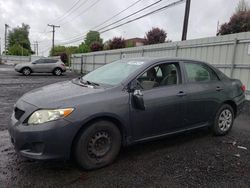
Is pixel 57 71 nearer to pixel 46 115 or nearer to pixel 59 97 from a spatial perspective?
pixel 59 97

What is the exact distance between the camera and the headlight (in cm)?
260

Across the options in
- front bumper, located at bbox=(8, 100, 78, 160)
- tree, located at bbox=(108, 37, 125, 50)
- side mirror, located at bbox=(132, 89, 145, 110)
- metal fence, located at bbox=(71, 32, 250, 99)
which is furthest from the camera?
tree, located at bbox=(108, 37, 125, 50)

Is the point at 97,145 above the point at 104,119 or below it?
below

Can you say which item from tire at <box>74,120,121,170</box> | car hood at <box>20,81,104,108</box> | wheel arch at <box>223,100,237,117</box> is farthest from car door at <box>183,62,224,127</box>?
car hood at <box>20,81,104,108</box>

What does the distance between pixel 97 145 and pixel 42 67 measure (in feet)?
59.9

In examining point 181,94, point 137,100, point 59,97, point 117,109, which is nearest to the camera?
point 59,97

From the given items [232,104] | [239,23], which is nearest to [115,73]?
[232,104]

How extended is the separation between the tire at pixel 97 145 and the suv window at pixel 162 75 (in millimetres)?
1006

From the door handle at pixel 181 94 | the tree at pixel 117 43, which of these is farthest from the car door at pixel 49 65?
the door handle at pixel 181 94

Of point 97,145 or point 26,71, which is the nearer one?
point 97,145

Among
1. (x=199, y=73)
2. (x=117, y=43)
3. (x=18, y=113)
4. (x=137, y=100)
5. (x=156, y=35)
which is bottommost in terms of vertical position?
(x=18, y=113)

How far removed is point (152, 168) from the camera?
3.03 meters

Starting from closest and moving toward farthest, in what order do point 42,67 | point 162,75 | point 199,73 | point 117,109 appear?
1. point 117,109
2. point 162,75
3. point 199,73
4. point 42,67

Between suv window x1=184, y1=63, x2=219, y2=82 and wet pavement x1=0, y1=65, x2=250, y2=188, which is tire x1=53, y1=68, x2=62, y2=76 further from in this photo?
suv window x1=184, y1=63, x2=219, y2=82
